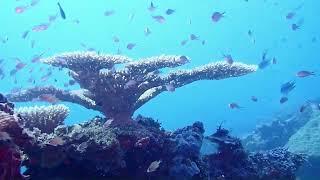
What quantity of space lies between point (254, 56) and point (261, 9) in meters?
32.2

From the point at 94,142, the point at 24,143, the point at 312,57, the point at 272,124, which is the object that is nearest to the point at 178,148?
the point at 94,142

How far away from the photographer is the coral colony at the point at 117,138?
5617 millimetres

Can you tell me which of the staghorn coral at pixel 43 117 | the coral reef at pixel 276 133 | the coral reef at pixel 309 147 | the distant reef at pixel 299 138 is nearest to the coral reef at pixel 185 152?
the staghorn coral at pixel 43 117

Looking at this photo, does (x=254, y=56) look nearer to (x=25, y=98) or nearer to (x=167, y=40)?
(x=167, y=40)

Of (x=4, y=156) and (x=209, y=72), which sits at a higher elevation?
(x=209, y=72)

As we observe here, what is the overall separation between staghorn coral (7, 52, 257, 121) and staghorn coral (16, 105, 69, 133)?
0.97m

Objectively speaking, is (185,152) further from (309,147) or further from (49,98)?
(309,147)

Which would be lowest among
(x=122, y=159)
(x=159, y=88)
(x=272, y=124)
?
(x=122, y=159)

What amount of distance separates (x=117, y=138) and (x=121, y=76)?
96.3 inches

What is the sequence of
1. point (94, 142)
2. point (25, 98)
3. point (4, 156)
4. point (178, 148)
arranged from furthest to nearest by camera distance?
point (25, 98), point (178, 148), point (94, 142), point (4, 156)

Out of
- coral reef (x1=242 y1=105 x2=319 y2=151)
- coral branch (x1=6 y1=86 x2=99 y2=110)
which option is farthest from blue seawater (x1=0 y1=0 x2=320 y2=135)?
coral branch (x1=6 y1=86 x2=99 y2=110)

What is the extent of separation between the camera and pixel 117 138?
245 inches

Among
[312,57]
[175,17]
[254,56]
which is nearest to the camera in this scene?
[175,17]

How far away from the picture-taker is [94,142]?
567 cm
